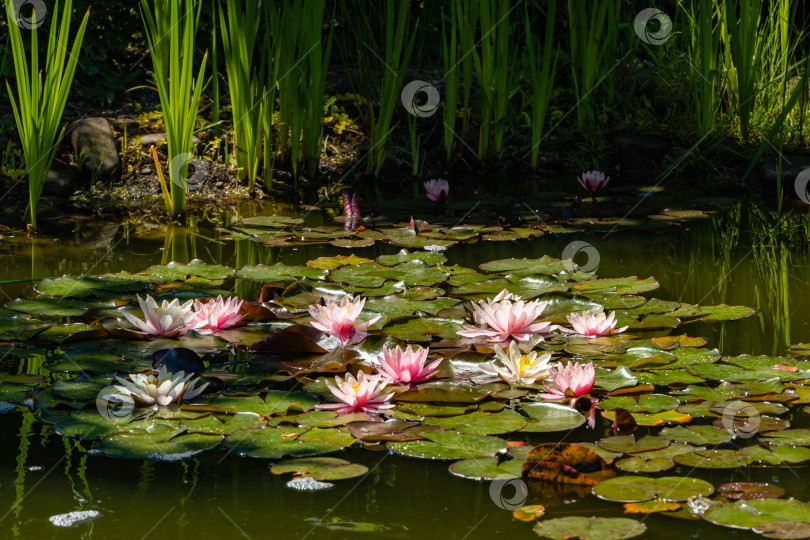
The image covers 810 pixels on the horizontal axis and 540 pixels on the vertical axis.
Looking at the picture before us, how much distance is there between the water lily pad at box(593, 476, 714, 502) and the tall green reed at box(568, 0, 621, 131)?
3.59 metres

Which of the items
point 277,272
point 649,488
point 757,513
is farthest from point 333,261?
point 757,513

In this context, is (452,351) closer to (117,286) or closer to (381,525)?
(381,525)

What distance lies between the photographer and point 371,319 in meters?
2.12

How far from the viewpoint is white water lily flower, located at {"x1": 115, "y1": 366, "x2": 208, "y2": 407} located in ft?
5.40

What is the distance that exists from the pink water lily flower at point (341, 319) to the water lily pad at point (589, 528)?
2.85 feet

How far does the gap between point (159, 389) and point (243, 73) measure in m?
2.41

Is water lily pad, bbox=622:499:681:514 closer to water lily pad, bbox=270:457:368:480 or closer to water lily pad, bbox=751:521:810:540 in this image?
water lily pad, bbox=751:521:810:540

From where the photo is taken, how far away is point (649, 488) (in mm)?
1321

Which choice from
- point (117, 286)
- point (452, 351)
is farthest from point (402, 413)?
point (117, 286)

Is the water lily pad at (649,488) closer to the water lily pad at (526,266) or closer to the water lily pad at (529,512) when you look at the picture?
the water lily pad at (529,512)

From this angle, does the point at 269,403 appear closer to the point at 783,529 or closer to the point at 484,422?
the point at 484,422

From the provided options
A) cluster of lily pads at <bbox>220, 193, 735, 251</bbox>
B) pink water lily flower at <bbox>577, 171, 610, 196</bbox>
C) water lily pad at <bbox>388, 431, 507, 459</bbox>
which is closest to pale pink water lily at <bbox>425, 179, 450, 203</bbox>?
cluster of lily pads at <bbox>220, 193, 735, 251</bbox>

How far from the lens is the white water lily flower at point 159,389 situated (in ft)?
5.40

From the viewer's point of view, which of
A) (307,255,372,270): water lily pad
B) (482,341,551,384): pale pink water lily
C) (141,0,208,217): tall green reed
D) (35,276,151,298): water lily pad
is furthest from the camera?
(141,0,208,217): tall green reed
